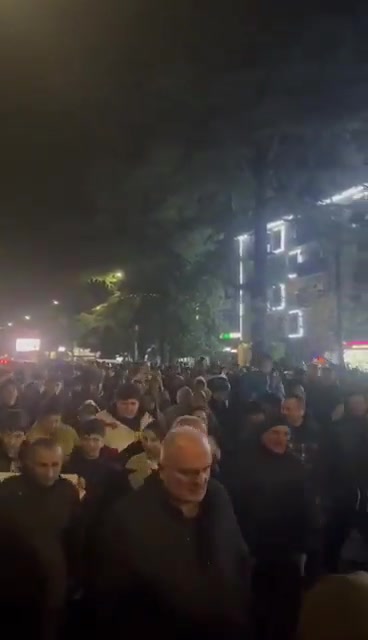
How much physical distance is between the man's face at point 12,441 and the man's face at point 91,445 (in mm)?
534

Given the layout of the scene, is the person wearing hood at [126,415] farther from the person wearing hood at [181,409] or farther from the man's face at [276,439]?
the man's face at [276,439]

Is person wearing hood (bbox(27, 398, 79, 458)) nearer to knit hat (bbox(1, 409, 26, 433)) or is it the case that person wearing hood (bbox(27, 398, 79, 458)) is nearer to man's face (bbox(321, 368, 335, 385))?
knit hat (bbox(1, 409, 26, 433))

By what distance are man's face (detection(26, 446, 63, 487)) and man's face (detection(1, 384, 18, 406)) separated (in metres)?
5.81

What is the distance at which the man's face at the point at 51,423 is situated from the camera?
7.19 meters

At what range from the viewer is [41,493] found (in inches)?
197

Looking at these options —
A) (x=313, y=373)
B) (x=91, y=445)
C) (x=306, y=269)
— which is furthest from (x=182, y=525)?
(x=306, y=269)

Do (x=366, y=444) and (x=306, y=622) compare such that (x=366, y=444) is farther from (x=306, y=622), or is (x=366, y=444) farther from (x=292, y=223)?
(x=292, y=223)

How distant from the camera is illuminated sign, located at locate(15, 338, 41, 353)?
54.1 metres

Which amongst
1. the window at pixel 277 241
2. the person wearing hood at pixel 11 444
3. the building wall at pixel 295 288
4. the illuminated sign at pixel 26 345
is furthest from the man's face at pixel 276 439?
the window at pixel 277 241

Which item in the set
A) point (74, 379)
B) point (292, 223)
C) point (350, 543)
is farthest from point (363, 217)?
point (350, 543)

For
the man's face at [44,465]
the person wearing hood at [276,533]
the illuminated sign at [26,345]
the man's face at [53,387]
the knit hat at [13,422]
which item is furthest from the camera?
the illuminated sign at [26,345]

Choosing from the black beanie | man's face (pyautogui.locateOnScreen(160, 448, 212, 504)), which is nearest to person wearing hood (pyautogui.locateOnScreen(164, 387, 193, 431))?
the black beanie

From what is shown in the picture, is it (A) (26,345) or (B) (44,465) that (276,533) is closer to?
(B) (44,465)

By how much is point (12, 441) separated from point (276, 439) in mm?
2257
